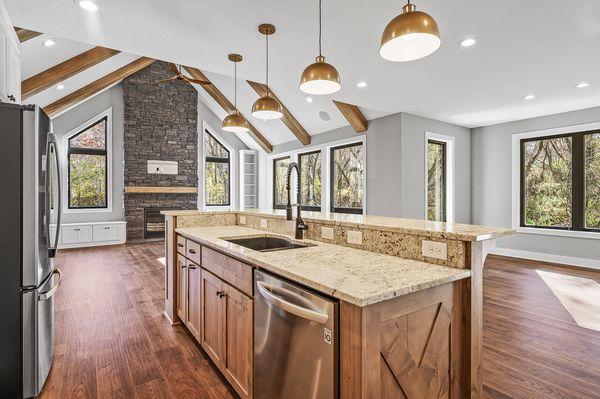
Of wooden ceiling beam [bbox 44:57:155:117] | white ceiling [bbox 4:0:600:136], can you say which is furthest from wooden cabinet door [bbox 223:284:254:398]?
wooden ceiling beam [bbox 44:57:155:117]

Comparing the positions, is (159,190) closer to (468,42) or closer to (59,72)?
(59,72)

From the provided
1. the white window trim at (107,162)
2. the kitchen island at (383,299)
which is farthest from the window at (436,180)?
the white window trim at (107,162)

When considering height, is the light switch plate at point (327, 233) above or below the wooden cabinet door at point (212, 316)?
above

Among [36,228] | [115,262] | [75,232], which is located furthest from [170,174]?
[36,228]

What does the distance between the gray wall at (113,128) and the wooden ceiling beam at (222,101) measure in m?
1.94

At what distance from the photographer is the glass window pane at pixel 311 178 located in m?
7.90

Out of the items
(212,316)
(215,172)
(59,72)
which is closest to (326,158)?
(215,172)

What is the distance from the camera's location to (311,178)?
8133 millimetres

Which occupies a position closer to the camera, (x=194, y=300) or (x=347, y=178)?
(x=194, y=300)

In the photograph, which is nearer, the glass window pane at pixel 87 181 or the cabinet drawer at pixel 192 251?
the cabinet drawer at pixel 192 251

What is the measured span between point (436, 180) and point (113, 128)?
24.7 ft

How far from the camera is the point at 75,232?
281 inches

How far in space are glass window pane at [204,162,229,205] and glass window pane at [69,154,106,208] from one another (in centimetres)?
255

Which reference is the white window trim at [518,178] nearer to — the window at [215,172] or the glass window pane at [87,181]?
the window at [215,172]
